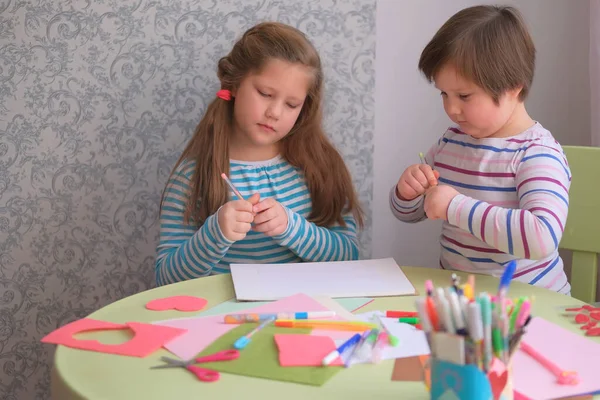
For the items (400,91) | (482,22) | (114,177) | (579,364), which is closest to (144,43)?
(114,177)

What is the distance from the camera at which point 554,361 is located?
0.90m

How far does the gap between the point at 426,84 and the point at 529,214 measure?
0.65 metres

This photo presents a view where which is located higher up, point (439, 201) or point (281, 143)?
point (281, 143)

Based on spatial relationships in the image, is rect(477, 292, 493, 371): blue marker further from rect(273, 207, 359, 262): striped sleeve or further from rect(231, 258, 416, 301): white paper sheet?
rect(273, 207, 359, 262): striped sleeve

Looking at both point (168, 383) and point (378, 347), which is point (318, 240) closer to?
point (378, 347)

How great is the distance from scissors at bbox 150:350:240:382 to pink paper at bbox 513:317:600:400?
0.32 metres

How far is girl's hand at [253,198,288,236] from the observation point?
1.36 metres

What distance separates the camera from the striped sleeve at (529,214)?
3.87 feet

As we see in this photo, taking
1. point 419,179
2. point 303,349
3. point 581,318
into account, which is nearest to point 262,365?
point 303,349

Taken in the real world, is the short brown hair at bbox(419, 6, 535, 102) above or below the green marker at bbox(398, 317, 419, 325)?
above

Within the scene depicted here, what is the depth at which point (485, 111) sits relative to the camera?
1291mm

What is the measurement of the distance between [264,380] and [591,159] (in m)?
0.88

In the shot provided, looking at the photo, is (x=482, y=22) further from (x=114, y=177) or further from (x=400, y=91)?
(x=114, y=177)

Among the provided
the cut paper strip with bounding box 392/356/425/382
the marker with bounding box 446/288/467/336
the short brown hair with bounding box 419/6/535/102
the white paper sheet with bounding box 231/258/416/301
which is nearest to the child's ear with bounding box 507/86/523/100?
the short brown hair with bounding box 419/6/535/102
